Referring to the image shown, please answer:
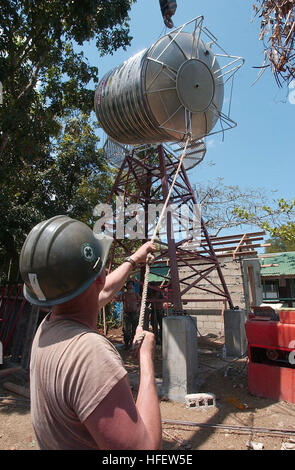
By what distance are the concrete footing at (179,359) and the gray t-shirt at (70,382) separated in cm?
512

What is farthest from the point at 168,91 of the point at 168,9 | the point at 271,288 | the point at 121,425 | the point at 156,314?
the point at 271,288

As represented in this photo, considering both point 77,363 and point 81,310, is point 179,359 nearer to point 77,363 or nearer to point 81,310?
point 81,310

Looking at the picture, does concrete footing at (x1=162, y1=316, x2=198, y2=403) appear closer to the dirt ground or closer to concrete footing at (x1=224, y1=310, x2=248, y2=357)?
the dirt ground

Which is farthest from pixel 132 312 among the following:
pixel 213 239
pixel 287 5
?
pixel 287 5

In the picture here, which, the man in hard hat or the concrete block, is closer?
the man in hard hat

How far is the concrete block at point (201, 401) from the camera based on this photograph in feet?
19.1

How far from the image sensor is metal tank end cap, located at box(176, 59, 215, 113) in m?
6.86

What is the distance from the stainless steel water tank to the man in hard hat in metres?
5.93

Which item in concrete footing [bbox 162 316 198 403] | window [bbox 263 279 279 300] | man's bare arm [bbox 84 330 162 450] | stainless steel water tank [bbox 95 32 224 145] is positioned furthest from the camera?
window [bbox 263 279 279 300]

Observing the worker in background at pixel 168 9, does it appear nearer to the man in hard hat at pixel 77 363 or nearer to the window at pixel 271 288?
the man in hard hat at pixel 77 363

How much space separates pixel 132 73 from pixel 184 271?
33.2 feet

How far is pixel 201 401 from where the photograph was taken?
5.87m

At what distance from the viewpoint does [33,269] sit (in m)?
1.58

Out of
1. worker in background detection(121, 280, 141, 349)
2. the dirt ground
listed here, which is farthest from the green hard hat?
worker in background detection(121, 280, 141, 349)
